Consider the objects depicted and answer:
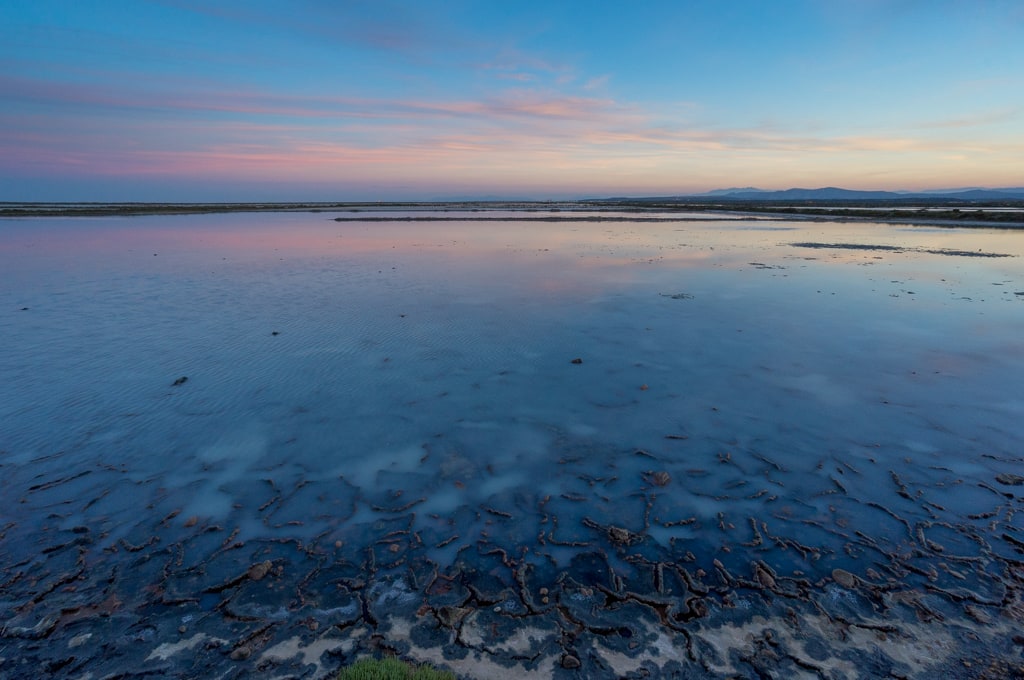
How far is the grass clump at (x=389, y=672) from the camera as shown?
10.5 ft

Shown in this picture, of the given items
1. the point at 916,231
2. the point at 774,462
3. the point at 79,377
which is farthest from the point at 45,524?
the point at 916,231

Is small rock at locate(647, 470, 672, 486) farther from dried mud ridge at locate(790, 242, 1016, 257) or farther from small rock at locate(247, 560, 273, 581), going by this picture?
dried mud ridge at locate(790, 242, 1016, 257)

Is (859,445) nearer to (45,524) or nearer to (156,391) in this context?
(45,524)

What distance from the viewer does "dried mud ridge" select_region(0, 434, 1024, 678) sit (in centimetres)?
350

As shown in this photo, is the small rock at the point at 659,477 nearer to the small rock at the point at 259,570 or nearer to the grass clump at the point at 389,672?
the grass clump at the point at 389,672

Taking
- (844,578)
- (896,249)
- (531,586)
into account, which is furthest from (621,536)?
(896,249)

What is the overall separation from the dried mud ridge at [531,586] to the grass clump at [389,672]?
0.64ft

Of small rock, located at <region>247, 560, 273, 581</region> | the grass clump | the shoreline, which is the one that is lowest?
small rock, located at <region>247, 560, 273, 581</region>

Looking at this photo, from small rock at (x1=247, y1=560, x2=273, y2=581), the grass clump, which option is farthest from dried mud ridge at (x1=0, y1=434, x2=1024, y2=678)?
the grass clump

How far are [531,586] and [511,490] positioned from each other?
148 centimetres

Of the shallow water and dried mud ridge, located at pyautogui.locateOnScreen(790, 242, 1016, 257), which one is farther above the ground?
dried mud ridge, located at pyautogui.locateOnScreen(790, 242, 1016, 257)

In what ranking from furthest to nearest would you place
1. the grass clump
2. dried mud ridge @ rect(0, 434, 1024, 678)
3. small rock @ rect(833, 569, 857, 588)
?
small rock @ rect(833, 569, 857, 588)
dried mud ridge @ rect(0, 434, 1024, 678)
the grass clump

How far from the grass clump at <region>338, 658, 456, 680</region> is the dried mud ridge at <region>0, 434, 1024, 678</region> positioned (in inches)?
7.7

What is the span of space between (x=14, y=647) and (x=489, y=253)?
2373 centimetres
